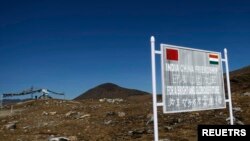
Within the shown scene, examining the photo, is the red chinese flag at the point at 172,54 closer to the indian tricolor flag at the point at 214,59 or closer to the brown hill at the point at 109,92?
the indian tricolor flag at the point at 214,59

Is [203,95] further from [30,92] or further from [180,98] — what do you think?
[30,92]

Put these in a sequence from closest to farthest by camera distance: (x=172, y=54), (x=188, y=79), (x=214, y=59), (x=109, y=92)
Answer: (x=172, y=54)
(x=188, y=79)
(x=214, y=59)
(x=109, y=92)

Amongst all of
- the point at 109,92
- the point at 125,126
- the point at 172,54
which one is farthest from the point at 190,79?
the point at 109,92

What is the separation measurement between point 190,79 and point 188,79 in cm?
12

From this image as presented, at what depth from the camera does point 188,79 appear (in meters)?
10.7

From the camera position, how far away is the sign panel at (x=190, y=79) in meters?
9.93

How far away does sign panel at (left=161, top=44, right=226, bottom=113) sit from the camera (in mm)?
9930

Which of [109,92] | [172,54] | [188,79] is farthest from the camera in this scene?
[109,92]

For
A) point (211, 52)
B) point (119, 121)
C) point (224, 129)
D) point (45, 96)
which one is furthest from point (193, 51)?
point (45, 96)

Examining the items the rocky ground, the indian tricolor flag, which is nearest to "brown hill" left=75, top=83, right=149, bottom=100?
the rocky ground

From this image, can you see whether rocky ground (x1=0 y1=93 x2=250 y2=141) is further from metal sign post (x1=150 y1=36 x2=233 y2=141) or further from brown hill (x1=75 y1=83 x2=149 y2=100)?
brown hill (x1=75 y1=83 x2=149 y2=100)

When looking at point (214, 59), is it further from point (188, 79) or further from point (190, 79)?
point (188, 79)

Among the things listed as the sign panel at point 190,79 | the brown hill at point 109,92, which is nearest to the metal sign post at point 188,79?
the sign panel at point 190,79

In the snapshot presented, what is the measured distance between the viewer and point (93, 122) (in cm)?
2059
